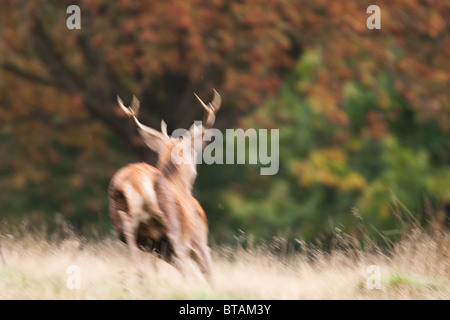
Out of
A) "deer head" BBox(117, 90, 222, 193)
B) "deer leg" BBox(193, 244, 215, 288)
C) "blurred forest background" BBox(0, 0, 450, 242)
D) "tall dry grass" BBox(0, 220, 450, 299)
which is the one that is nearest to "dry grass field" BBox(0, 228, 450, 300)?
"tall dry grass" BBox(0, 220, 450, 299)

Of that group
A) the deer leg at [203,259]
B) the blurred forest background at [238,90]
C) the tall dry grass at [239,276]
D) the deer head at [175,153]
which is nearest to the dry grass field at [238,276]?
the tall dry grass at [239,276]

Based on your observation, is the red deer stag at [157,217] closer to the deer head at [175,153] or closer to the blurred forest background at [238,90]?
the deer head at [175,153]

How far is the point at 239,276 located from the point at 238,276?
14 millimetres

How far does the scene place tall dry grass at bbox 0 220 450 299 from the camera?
540cm

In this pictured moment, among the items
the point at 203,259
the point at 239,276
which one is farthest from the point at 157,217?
the point at 239,276

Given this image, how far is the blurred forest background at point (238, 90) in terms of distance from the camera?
38.9ft

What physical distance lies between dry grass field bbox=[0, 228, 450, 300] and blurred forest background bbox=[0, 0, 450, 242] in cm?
294

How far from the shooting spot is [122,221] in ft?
18.8

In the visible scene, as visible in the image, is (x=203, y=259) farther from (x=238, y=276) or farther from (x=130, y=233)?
(x=130, y=233)

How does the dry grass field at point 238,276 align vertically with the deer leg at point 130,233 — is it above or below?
below

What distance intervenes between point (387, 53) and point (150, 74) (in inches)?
149

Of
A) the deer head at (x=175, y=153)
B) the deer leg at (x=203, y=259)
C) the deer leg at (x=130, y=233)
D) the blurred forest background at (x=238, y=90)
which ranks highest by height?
the blurred forest background at (x=238, y=90)
